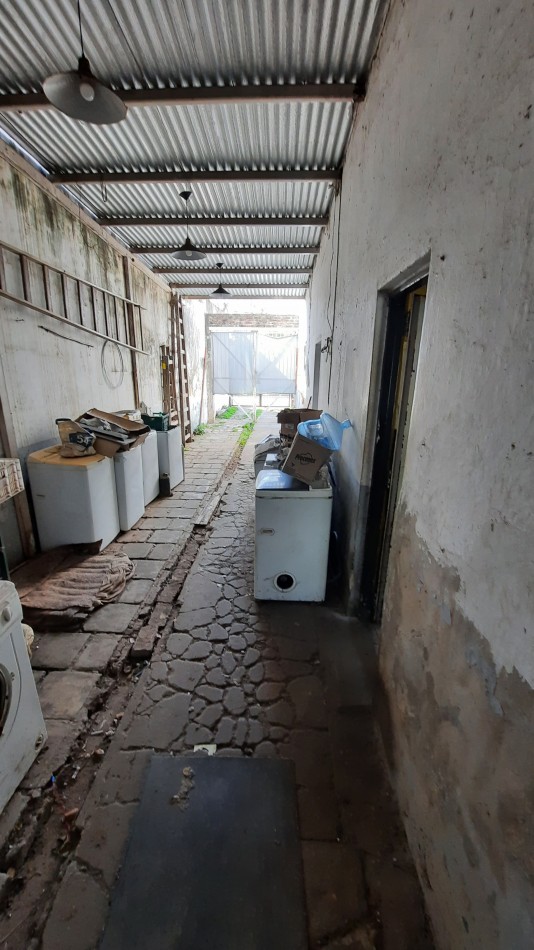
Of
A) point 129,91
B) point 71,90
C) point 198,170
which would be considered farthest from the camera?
point 198,170

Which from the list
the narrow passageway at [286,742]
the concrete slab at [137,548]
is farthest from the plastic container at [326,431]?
the concrete slab at [137,548]

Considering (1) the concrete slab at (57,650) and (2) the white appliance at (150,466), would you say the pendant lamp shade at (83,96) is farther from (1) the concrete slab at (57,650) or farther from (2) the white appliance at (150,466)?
(1) the concrete slab at (57,650)

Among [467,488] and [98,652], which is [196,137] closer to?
[467,488]

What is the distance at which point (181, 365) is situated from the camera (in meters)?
9.36

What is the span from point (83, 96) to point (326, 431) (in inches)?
100

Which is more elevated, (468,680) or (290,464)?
(290,464)

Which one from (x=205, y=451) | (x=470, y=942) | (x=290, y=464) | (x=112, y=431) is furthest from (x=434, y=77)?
(x=205, y=451)

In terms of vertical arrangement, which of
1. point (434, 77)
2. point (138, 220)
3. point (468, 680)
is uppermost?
point (138, 220)

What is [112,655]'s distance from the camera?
8.41 ft

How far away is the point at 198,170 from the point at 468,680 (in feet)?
16.8

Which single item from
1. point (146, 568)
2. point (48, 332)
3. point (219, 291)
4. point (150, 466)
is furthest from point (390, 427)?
point (219, 291)

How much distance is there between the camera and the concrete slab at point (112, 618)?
112 inches

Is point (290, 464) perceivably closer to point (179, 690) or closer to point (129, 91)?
point (179, 690)

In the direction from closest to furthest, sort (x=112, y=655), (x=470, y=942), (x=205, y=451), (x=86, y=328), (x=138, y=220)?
(x=470, y=942) → (x=112, y=655) → (x=86, y=328) → (x=138, y=220) → (x=205, y=451)
